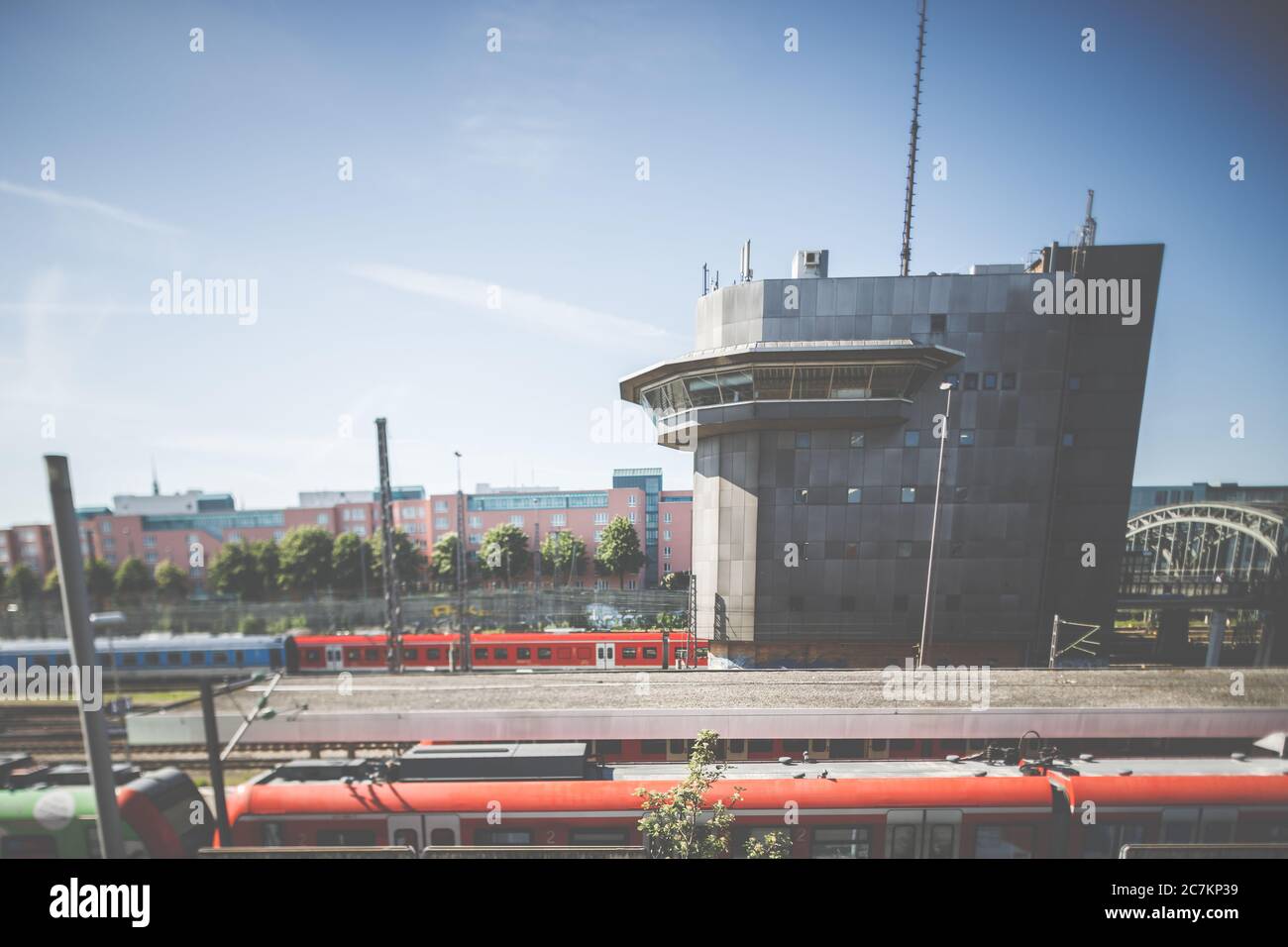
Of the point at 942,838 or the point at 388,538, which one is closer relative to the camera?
the point at 942,838

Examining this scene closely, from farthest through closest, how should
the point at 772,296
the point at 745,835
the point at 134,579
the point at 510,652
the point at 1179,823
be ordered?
the point at 134,579 < the point at 510,652 < the point at 772,296 < the point at 1179,823 < the point at 745,835

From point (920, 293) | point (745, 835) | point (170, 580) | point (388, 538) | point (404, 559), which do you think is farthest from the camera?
point (404, 559)

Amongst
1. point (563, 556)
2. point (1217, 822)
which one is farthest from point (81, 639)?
point (563, 556)

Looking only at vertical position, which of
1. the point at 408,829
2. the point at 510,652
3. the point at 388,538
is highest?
the point at 388,538

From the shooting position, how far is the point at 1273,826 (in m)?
5.60

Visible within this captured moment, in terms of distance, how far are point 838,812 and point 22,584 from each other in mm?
17774

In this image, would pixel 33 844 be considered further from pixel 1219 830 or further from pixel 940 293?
pixel 940 293

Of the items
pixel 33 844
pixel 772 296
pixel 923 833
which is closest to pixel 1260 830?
pixel 923 833

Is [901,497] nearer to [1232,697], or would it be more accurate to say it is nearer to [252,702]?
[1232,697]

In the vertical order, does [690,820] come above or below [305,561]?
below

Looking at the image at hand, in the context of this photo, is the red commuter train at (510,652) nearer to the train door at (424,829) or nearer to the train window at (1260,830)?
the train door at (424,829)

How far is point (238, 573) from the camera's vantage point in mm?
17359

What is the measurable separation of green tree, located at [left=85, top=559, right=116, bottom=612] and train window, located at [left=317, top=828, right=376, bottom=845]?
6.80 meters
